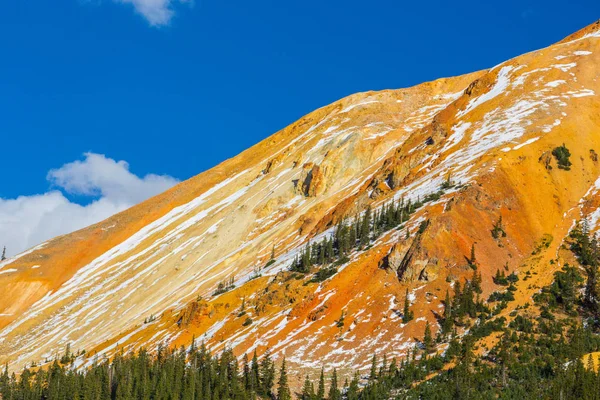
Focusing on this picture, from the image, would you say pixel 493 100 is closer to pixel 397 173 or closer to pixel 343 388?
pixel 397 173

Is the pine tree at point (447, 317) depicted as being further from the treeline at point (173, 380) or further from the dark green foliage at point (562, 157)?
the dark green foliage at point (562, 157)

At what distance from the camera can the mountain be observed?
274 ft

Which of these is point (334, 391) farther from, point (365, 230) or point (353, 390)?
point (365, 230)

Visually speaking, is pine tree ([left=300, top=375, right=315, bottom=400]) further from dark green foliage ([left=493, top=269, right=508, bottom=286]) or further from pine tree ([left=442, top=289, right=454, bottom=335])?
dark green foliage ([left=493, top=269, right=508, bottom=286])

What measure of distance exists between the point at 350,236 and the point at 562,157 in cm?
2988

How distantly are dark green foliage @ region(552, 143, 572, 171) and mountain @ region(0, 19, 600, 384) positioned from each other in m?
0.28

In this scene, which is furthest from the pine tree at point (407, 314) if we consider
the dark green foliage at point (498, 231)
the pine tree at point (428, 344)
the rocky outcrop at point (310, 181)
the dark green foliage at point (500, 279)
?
the rocky outcrop at point (310, 181)

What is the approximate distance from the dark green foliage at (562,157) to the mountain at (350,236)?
0.91ft

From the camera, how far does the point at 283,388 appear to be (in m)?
71.4

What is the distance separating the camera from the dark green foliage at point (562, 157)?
96938 millimetres

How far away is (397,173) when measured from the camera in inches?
4601

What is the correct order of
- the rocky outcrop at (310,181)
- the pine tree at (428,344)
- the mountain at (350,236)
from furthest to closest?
the rocky outcrop at (310,181)
the mountain at (350,236)
the pine tree at (428,344)

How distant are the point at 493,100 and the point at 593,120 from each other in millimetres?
18550

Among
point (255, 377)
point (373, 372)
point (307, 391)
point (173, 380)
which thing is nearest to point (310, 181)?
point (173, 380)
